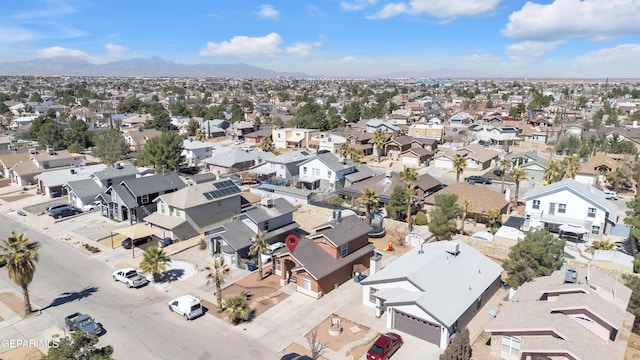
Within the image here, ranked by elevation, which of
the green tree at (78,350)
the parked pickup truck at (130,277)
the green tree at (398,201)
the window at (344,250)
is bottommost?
the parked pickup truck at (130,277)

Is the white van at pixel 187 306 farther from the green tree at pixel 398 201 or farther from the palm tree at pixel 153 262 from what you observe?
the green tree at pixel 398 201

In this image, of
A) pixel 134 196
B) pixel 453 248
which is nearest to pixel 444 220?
pixel 453 248

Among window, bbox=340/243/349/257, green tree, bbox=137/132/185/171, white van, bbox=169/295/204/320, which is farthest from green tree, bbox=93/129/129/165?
window, bbox=340/243/349/257

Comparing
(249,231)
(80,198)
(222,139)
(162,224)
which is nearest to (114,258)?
(162,224)

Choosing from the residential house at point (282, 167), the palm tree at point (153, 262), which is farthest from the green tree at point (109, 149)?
the palm tree at point (153, 262)

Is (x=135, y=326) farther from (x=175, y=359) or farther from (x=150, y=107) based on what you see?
(x=150, y=107)

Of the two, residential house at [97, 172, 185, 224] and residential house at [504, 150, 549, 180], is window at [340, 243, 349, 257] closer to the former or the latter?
residential house at [97, 172, 185, 224]
